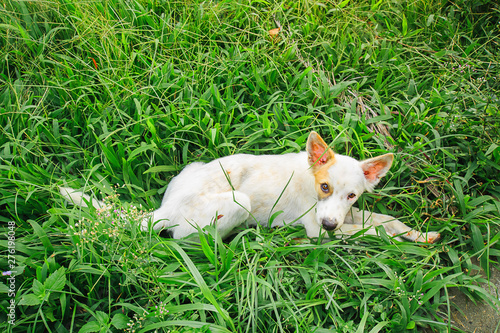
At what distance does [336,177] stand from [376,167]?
1.18 feet

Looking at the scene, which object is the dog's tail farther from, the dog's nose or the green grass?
the dog's nose

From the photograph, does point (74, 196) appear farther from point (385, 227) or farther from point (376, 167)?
point (385, 227)

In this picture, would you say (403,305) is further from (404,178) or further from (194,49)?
(194,49)

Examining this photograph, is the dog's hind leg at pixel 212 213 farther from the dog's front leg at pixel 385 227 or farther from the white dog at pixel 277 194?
the dog's front leg at pixel 385 227

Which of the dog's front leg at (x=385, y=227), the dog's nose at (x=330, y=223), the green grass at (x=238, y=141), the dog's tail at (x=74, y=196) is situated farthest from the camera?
the dog's front leg at (x=385, y=227)

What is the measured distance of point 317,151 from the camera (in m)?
2.65

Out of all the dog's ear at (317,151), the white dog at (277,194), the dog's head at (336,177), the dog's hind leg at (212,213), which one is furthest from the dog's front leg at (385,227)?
the dog's hind leg at (212,213)

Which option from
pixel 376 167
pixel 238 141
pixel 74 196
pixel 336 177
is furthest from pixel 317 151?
pixel 74 196

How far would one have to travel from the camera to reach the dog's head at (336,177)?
2.52m

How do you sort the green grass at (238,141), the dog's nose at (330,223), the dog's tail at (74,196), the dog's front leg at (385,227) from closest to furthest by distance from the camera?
the green grass at (238,141), the dog's nose at (330,223), the dog's tail at (74,196), the dog's front leg at (385,227)

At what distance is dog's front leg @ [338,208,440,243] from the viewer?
2745 mm

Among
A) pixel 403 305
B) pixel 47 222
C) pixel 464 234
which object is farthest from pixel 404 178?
pixel 47 222

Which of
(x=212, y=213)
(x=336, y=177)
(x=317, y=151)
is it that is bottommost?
(x=212, y=213)

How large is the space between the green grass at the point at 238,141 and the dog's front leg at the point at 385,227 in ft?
0.31
